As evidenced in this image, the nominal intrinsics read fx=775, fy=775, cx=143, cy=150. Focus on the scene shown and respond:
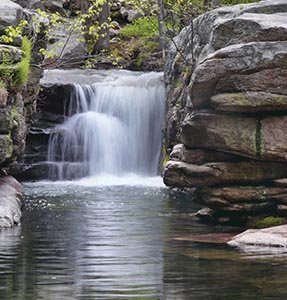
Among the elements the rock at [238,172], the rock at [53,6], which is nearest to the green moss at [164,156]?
the rock at [238,172]

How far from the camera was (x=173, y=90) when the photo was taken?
27094 millimetres

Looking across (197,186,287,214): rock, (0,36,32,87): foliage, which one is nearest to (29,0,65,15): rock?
(0,36,32,87): foliage

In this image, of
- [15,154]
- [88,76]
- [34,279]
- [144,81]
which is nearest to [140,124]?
[144,81]

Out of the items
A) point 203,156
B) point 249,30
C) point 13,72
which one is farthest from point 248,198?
point 13,72

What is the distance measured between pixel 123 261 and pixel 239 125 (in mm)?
4331

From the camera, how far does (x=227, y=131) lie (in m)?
13.7

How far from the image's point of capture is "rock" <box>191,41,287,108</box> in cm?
1335

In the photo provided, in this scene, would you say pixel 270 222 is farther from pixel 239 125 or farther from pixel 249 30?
pixel 249 30

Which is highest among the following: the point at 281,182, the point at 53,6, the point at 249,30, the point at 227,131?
the point at 53,6

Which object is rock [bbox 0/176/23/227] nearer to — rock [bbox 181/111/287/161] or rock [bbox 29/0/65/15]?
rock [bbox 181/111/287/161]

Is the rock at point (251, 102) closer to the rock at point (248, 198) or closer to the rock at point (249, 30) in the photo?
the rock at point (249, 30)

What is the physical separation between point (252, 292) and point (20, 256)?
403 centimetres

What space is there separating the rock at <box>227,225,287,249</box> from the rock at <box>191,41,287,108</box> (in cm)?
267

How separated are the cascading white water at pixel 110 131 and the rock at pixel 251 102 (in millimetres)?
15395
